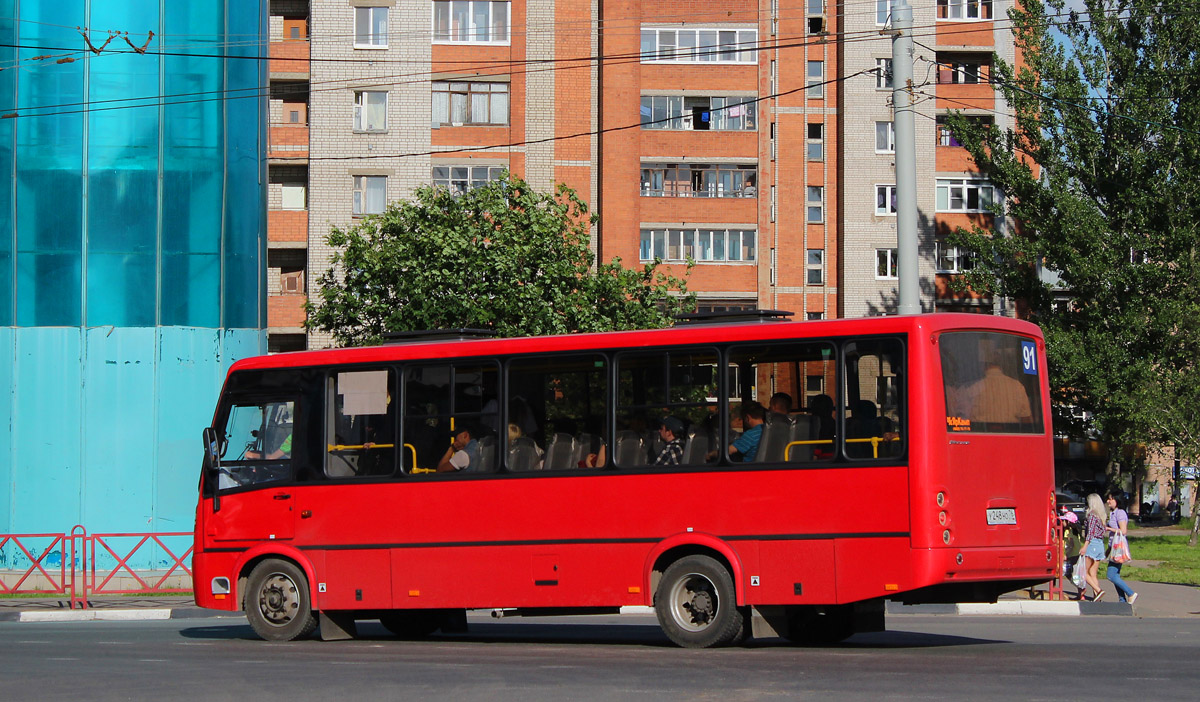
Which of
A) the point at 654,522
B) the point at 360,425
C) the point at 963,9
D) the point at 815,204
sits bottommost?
the point at 654,522

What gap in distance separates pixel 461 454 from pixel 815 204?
38603mm

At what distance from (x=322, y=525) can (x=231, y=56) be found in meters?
17.4

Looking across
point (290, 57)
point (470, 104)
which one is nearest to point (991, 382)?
point (470, 104)

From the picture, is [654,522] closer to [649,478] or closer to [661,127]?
[649,478]

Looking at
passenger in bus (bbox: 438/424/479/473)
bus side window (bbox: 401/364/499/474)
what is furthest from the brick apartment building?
passenger in bus (bbox: 438/424/479/473)

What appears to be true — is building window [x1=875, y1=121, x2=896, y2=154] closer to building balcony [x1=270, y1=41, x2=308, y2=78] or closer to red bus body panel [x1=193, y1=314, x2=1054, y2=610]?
building balcony [x1=270, y1=41, x2=308, y2=78]

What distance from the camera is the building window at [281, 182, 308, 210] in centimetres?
4750

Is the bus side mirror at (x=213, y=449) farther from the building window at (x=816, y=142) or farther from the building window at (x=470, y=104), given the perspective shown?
the building window at (x=816, y=142)

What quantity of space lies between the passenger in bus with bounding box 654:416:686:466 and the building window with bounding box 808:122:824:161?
3943cm

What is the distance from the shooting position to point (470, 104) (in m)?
47.2

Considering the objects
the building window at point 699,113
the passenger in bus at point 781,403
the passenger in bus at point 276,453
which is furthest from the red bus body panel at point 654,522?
the building window at point 699,113

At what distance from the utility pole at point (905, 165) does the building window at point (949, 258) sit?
107 feet

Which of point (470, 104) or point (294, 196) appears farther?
point (294, 196)

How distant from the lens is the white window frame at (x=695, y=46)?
4866 cm
